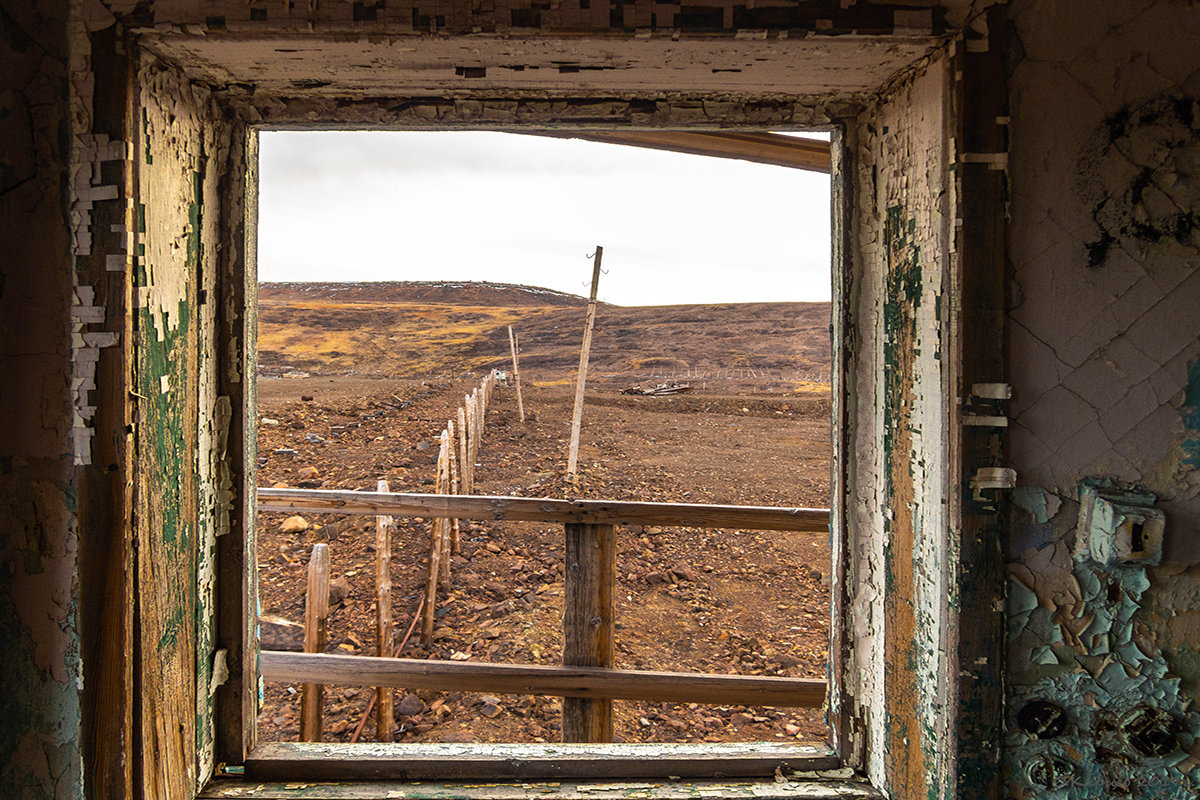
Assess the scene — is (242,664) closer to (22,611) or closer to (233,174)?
(22,611)

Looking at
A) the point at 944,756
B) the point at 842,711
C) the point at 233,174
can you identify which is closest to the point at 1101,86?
the point at 944,756

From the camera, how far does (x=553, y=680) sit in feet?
7.83

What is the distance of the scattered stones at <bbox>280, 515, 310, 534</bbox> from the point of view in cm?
636

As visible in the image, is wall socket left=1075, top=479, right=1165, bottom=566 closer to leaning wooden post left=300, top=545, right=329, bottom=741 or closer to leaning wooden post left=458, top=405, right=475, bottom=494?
leaning wooden post left=300, top=545, right=329, bottom=741

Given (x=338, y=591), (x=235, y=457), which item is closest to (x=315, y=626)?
(x=338, y=591)

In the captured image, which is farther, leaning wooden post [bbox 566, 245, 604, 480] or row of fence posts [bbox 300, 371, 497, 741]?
leaning wooden post [bbox 566, 245, 604, 480]

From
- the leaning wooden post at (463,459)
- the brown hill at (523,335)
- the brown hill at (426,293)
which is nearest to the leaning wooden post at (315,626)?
the leaning wooden post at (463,459)

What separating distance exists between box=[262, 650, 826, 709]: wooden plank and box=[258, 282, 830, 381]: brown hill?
86.4 feet

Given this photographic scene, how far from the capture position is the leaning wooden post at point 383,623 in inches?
135

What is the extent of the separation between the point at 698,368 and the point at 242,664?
31226 millimetres

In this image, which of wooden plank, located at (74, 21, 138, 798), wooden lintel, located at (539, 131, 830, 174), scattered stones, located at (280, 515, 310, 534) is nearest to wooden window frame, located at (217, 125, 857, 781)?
wooden plank, located at (74, 21, 138, 798)

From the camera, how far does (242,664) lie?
1019 mm

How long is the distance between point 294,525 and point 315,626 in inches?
153

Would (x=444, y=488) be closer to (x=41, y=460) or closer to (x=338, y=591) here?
(x=338, y=591)
